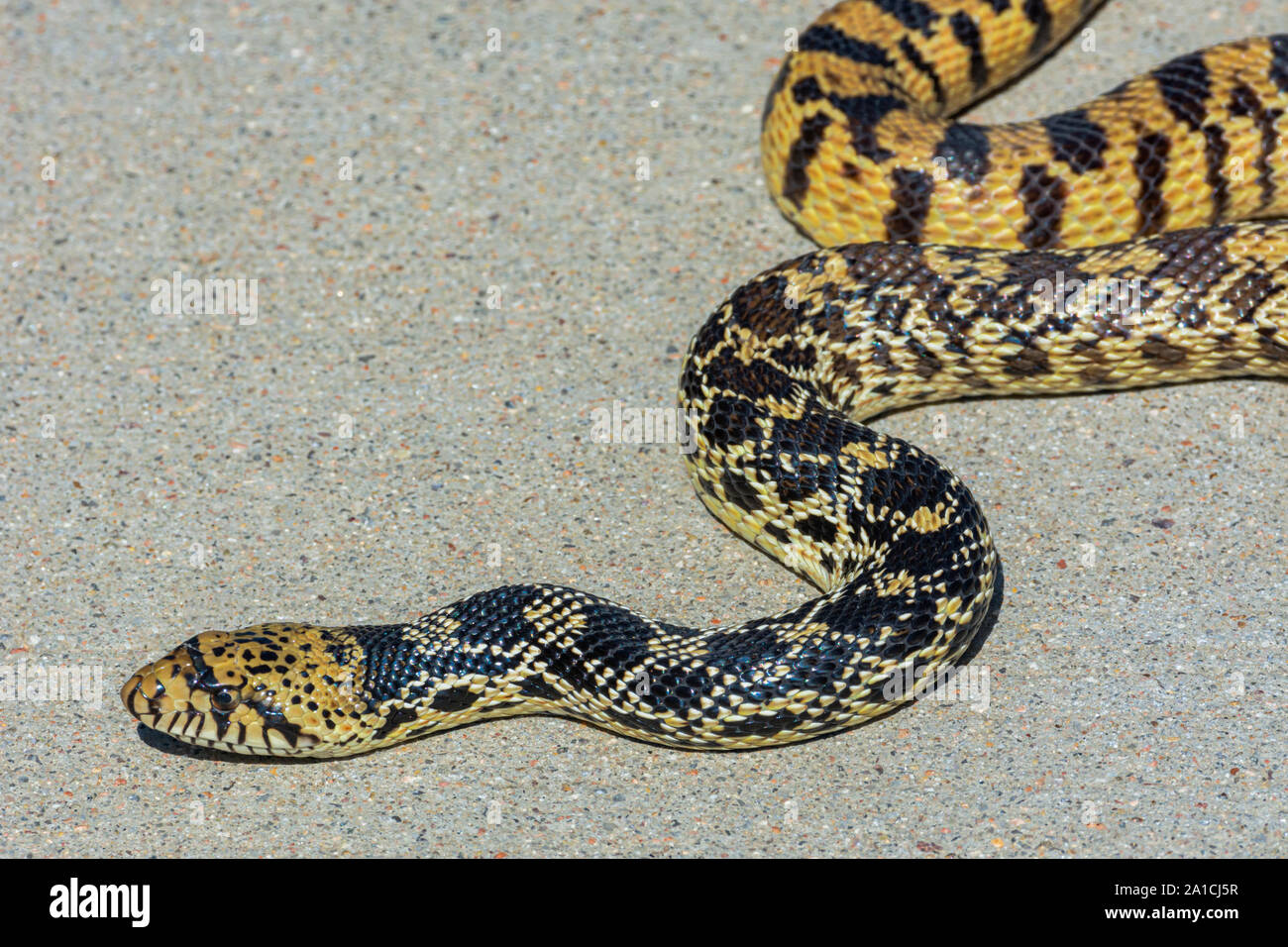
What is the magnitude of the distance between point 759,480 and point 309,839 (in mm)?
2473

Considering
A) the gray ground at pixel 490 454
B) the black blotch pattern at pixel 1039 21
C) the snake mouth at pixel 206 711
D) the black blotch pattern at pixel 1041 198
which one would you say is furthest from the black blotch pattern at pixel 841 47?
the snake mouth at pixel 206 711

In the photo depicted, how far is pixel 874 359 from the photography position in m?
7.29

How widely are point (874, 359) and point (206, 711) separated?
139 inches

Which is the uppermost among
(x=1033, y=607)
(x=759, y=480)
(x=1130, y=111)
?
(x=1130, y=111)

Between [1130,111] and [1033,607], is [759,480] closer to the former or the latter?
[1033,607]

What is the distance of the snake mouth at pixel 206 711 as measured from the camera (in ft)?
19.6

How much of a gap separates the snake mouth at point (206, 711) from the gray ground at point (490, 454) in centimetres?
22

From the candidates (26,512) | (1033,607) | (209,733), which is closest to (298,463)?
(26,512)

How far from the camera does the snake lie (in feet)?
19.7

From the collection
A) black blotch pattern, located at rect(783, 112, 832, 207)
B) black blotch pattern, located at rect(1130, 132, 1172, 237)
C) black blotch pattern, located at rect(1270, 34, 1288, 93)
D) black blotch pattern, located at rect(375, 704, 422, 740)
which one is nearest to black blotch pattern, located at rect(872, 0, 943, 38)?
black blotch pattern, located at rect(783, 112, 832, 207)

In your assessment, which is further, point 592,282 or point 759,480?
point 592,282

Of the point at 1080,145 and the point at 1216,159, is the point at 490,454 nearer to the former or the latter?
the point at 1080,145

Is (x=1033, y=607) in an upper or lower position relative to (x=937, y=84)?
lower

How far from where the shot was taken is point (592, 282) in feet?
26.9
